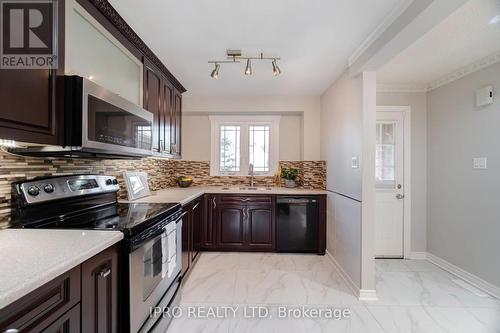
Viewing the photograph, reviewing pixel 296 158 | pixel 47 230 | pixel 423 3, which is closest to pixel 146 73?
pixel 47 230

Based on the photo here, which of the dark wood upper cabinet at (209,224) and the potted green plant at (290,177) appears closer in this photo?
the dark wood upper cabinet at (209,224)

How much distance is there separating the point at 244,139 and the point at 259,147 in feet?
0.93

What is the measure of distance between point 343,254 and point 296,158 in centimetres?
171

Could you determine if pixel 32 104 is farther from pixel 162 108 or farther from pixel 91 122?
pixel 162 108

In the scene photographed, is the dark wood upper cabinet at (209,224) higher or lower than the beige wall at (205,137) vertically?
lower

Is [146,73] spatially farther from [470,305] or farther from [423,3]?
[470,305]

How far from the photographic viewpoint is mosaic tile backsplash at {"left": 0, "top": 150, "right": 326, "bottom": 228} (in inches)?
49.7

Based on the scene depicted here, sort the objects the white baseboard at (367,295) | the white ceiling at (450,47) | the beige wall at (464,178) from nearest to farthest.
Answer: the white ceiling at (450,47)
the white baseboard at (367,295)
the beige wall at (464,178)

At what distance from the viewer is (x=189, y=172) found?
392 cm

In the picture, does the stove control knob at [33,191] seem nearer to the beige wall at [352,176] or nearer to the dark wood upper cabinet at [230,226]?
the dark wood upper cabinet at [230,226]

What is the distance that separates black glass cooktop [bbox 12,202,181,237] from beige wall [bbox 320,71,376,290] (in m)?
1.76

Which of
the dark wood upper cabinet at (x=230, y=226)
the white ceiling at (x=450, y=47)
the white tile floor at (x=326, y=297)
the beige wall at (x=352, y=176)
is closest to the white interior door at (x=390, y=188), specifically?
the white tile floor at (x=326, y=297)

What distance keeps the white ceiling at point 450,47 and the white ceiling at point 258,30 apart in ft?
1.92

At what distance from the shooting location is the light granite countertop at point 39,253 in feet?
2.27
